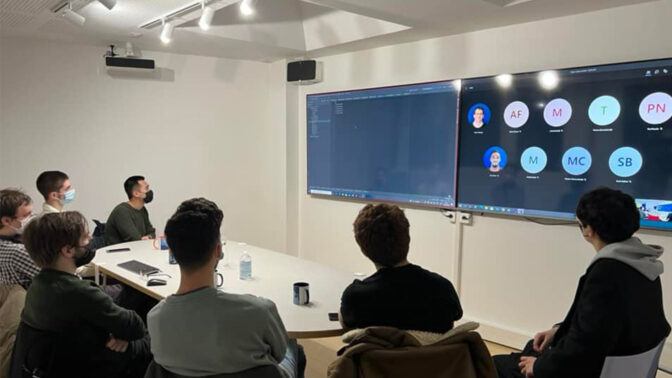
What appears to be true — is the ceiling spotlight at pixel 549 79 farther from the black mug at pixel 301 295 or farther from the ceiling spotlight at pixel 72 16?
the ceiling spotlight at pixel 72 16

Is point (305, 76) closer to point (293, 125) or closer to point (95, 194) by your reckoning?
point (293, 125)

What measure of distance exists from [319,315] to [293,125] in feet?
10.8

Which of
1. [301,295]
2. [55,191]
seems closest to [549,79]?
[301,295]

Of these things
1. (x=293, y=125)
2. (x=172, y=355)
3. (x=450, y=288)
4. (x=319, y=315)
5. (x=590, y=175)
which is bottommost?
(x=319, y=315)

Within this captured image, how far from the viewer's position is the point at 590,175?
3133mm

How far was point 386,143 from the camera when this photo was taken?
171 inches

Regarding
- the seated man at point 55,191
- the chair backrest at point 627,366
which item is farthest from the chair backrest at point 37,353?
the chair backrest at point 627,366

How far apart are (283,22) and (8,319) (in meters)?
3.37

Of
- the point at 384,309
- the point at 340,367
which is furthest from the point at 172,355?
the point at 384,309

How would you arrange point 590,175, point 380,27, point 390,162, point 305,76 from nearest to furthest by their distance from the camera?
point 590,175 < point 380,27 < point 390,162 < point 305,76

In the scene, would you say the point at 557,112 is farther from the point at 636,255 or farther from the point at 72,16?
the point at 72,16

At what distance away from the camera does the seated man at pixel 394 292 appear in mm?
Answer: 1654

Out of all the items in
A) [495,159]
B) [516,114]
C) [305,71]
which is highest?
[305,71]

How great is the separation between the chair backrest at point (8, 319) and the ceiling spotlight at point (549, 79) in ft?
11.2
